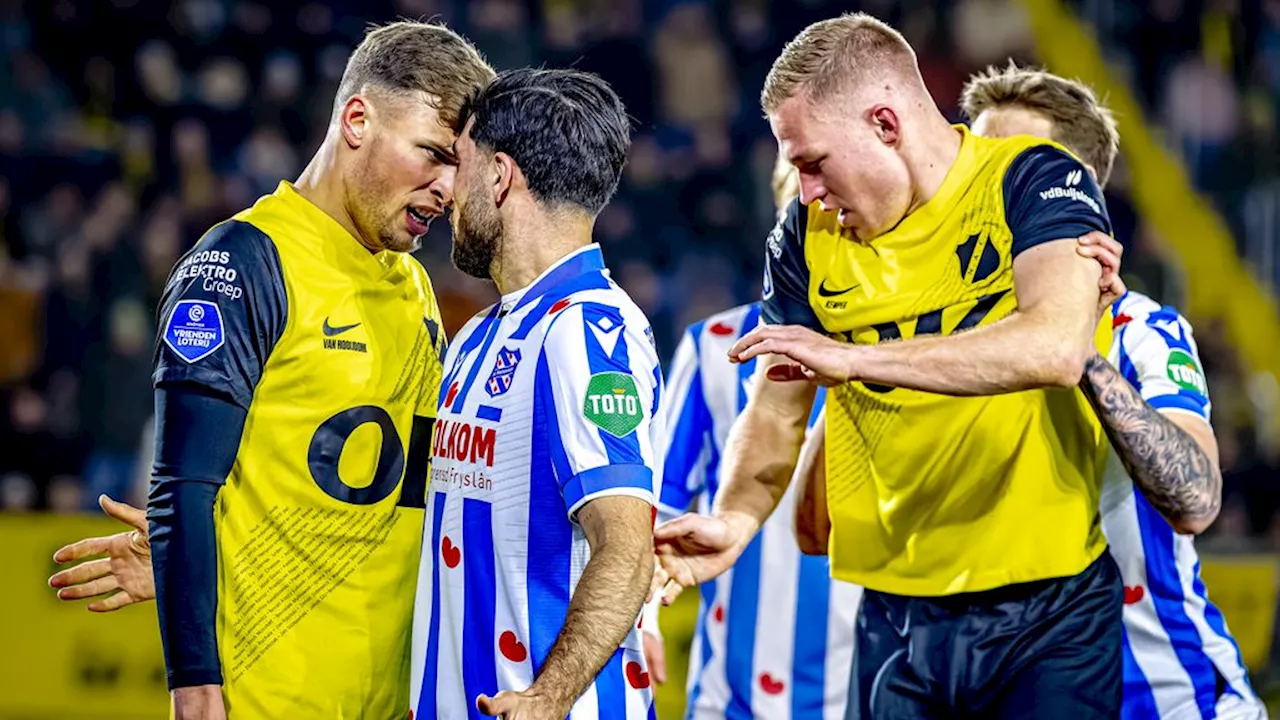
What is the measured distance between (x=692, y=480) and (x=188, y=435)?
205 cm

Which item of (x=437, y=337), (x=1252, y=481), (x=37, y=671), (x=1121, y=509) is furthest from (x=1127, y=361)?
(x=1252, y=481)

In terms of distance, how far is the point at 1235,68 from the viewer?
1257cm

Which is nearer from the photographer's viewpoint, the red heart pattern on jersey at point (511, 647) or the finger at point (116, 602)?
the red heart pattern on jersey at point (511, 647)

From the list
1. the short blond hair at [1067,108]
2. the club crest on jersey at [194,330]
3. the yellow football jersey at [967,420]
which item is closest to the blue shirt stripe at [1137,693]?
the yellow football jersey at [967,420]

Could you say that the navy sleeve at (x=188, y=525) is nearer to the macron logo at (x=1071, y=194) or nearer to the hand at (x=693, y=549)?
the hand at (x=693, y=549)

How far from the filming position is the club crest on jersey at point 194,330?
343 centimetres

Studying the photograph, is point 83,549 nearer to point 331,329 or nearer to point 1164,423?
point 331,329

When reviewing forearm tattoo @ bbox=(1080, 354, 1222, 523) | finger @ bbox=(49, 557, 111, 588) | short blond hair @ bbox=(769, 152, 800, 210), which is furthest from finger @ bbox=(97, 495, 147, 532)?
forearm tattoo @ bbox=(1080, 354, 1222, 523)

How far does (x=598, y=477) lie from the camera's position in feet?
10.1

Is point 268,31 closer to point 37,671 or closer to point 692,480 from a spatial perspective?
point 37,671

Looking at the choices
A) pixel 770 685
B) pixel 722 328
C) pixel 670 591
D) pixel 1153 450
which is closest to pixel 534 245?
pixel 670 591

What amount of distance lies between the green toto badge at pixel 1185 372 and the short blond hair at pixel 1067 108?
66 cm

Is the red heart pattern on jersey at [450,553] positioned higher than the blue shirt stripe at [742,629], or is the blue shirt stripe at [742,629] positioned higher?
the red heart pattern on jersey at [450,553]

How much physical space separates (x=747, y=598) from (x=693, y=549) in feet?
3.83
